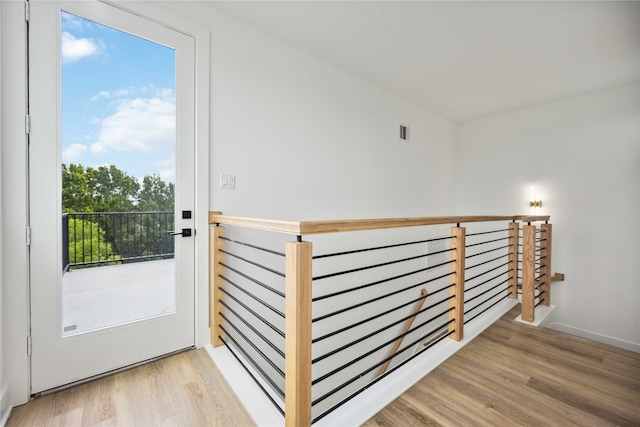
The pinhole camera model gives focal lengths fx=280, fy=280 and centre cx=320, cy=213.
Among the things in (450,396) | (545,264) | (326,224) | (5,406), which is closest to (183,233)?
(5,406)

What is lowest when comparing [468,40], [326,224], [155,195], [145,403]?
[145,403]

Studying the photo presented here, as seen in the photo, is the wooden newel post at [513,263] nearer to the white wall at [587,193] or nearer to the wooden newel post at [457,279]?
the white wall at [587,193]

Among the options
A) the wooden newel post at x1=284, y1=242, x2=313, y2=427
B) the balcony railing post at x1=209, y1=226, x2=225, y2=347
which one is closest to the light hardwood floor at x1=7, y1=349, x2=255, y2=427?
the balcony railing post at x1=209, y1=226, x2=225, y2=347

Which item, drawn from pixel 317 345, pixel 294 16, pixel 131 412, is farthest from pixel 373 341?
pixel 294 16

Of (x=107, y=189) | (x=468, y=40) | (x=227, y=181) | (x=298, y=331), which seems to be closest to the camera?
(x=298, y=331)

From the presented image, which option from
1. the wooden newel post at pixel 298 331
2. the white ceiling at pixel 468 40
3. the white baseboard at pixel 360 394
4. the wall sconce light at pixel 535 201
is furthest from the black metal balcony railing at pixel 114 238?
the wall sconce light at pixel 535 201

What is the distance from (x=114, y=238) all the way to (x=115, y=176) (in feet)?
1.32

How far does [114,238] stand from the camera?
1.83 m

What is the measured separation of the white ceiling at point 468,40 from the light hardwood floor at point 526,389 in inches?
99.6

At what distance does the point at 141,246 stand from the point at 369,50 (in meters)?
2.59

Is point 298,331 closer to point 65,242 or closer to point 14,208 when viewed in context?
point 65,242

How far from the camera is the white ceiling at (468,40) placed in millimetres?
2109

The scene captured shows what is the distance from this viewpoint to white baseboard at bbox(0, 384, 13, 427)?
137 cm

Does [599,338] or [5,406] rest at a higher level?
[5,406]
